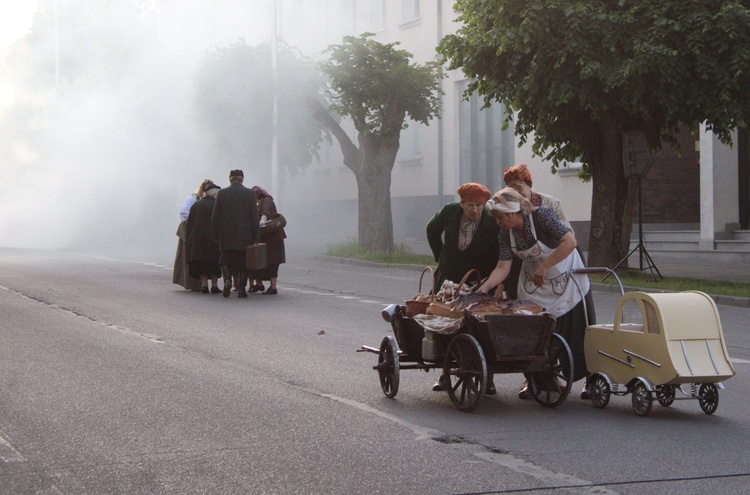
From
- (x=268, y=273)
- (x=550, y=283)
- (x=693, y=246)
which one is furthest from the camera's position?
(x=693, y=246)

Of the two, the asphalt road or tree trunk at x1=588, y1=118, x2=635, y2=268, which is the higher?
tree trunk at x1=588, y1=118, x2=635, y2=268

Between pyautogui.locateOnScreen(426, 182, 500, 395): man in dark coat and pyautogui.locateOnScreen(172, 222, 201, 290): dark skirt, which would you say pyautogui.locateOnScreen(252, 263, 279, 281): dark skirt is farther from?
pyautogui.locateOnScreen(426, 182, 500, 395): man in dark coat

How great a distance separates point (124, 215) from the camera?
48844 millimetres

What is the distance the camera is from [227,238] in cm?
1681

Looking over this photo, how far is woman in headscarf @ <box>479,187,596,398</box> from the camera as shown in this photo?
7578 mm

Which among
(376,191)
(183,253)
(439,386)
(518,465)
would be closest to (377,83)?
(376,191)

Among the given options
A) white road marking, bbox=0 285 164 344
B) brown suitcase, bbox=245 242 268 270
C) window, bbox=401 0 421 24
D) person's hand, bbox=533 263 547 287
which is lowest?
white road marking, bbox=0 285 164 344

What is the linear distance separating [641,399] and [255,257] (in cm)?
984

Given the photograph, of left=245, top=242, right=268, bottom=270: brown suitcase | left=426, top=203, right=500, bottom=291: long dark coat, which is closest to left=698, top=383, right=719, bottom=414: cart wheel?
left=426, top=203, right=500, bottom=291: long dark coat

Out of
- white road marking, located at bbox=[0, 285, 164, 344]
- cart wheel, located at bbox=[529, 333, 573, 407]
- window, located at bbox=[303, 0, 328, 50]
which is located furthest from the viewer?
window, located at bbox=[303, 0, 328, 50]

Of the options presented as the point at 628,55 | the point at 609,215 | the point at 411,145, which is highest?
the point at 628,55

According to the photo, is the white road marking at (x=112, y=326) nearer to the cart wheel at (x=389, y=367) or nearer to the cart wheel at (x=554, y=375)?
the cart wheel at (x=389, y=367)

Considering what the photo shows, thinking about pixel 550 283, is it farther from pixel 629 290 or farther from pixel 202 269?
pixel 202 269

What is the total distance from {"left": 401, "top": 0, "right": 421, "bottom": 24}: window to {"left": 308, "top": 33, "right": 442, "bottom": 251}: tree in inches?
362
